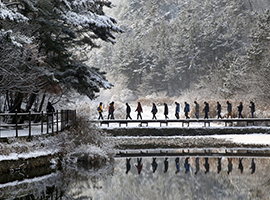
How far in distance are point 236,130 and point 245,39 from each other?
47246mm

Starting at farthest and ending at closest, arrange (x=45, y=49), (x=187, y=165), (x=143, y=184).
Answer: (x=45, y=49)
(x=187, y=165)
(x=143, y=184)

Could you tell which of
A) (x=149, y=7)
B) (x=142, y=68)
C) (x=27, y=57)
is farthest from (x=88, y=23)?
(x=149, y=7)

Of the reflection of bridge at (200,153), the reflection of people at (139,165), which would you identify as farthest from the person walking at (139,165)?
the reflection of bridge at (200,153)

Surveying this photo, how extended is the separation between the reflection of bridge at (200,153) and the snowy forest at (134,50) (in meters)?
3.66

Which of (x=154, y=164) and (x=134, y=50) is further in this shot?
(x=134, y=50)

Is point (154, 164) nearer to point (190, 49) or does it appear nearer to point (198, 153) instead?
point (198, 153)

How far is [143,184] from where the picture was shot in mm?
10805

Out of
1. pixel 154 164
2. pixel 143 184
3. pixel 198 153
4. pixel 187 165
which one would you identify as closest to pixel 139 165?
pixel 154 164

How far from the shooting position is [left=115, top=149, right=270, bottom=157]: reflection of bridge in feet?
52.3

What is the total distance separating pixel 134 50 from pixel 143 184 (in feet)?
201

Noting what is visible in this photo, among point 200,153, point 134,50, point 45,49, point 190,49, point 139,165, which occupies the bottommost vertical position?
point 139,165

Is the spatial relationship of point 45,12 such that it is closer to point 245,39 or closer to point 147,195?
point 147,195

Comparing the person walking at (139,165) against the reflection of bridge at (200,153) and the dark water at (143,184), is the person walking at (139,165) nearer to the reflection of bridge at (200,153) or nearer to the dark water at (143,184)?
the dark water at (143,184)

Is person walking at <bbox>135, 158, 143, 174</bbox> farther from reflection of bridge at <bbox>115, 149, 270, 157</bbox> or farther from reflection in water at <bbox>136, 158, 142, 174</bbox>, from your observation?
reflection of bridge at <bbox>115, 149, 270, 157</bbox>
